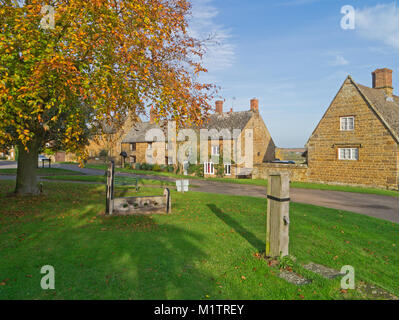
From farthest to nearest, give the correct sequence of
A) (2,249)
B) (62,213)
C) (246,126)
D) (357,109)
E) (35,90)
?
(246,126), (357,109), (62,213), (35,90), (2,249)

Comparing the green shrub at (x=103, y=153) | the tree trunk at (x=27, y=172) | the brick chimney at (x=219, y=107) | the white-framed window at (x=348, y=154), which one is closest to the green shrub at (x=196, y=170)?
the brick chimney at (x=219, y=107)

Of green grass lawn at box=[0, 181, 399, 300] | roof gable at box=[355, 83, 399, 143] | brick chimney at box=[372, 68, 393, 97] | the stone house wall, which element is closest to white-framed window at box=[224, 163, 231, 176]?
the stone house wall

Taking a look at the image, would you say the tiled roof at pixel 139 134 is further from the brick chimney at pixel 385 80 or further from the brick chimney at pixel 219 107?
the brick chimney at pixel 385 80

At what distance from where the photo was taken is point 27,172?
1298cm

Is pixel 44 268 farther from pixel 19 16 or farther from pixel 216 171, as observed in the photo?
pixel 216 171

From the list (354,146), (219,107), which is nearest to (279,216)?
(354,146)

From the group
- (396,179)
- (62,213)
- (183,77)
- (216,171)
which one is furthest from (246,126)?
(62,213)

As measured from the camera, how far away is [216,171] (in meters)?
41.3

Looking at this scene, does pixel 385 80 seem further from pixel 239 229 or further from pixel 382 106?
pixel 239 229

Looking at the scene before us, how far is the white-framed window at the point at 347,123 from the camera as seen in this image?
26539 millimetres

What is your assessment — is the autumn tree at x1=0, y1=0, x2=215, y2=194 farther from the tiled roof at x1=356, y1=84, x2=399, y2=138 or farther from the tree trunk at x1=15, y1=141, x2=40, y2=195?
the tiled roof at x1=356, y1=84, x2=399, y2=138
